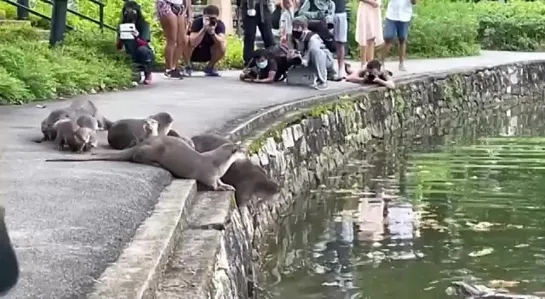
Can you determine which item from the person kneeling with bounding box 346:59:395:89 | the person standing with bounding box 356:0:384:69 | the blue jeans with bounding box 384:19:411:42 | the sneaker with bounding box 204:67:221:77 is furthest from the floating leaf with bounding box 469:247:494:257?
A: the blue jeans with bounding box 384:19:411:42

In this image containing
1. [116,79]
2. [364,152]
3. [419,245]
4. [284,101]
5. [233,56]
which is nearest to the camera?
[419,245]

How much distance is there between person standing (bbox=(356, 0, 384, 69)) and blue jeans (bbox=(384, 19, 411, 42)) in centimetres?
62

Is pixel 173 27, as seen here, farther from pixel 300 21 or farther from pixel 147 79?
pixel 300 21

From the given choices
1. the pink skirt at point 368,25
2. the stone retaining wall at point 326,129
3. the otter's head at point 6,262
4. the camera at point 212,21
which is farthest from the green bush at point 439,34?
the otter's head at point 6,262

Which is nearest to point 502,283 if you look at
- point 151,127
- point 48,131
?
point 151,127

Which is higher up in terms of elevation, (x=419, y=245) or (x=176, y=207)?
(x=176, y=207)

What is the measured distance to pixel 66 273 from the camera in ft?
12.7

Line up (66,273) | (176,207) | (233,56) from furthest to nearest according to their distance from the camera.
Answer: (233,56), (176,207), (66,273)

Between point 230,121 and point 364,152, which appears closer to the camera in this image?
point 230,121

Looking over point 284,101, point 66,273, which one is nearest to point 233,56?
point 284,101

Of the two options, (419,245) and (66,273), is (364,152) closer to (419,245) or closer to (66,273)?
(419,245)

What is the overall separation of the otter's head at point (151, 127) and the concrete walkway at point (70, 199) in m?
0.43

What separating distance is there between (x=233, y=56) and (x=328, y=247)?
8.99 meters

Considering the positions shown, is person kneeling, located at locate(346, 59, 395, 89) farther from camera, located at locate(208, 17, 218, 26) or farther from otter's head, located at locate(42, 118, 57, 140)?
otter's head, located at locate(42, 118, 57, 140)
